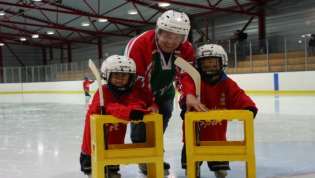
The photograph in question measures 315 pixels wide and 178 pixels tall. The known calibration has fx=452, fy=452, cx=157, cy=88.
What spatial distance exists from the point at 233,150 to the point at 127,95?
73 centimetres

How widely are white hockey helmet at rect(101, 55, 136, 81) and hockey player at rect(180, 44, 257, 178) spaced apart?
0.36 metres

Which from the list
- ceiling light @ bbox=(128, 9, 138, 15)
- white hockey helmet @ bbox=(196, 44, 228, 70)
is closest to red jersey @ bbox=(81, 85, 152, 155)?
white hockey helmet @ bbox=(196, 44, 228, 70)

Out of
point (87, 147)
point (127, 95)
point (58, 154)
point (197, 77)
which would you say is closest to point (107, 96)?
point (127, 95)

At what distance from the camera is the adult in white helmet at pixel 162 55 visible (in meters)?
2.56

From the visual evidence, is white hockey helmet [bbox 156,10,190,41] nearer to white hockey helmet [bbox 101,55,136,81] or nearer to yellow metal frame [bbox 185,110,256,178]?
white hockey helmet [bbox 101,55,136,81]

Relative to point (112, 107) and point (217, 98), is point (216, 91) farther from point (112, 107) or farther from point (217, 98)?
point (112, 107)

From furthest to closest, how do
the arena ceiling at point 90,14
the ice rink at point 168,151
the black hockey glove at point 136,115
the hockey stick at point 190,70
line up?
the arena ceiling at point 90,14, the ice rink at point 168,151, the hockey stick at point 190,70, the black hockey glove at point 136,115

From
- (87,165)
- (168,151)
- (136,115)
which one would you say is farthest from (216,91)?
(168,151)

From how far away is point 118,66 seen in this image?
103 inches

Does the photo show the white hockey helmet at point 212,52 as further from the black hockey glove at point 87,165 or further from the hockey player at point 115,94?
the black hockey glove at point 87,165

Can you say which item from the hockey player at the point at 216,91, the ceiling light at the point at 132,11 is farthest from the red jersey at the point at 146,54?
the ceiling light at the point at 132,11

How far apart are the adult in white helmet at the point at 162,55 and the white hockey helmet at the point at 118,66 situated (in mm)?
137

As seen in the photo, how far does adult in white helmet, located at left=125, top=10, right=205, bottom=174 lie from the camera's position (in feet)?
8.41

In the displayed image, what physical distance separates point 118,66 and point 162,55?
33cm
